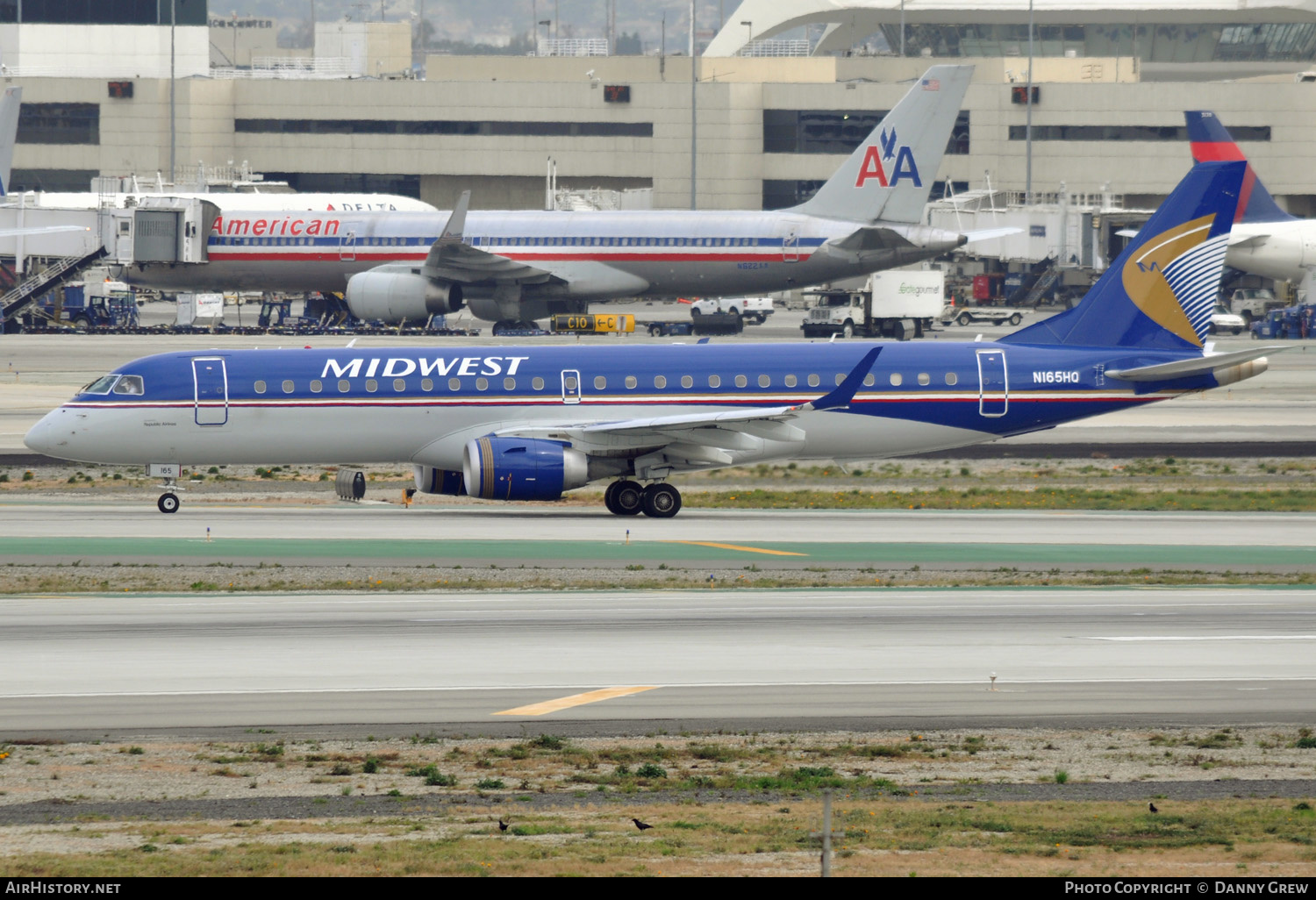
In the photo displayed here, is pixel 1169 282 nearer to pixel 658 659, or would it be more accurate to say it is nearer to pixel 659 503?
pixel 659 503

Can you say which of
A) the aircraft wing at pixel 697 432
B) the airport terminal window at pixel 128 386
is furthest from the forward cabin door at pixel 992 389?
the airport terminal window at pixel 128 386

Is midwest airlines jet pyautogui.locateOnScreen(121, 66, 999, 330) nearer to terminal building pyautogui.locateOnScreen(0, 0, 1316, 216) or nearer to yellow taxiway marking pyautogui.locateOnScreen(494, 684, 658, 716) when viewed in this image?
terminal building pyautogui.locateOnScreen(0, 0, 1316, 216)

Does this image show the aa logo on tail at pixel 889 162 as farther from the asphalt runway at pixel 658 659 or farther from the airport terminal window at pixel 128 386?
the asphalt runway at pixel 658 659

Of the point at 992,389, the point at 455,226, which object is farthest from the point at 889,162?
the point at 992,389

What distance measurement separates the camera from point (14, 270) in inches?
3684

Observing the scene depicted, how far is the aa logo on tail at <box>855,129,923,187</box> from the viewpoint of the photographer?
75.2m

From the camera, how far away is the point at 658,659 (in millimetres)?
22797

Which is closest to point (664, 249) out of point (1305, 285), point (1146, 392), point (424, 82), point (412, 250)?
point (412, 250)

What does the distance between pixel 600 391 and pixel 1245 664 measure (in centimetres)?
1848

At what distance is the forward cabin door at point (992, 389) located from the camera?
3888cm

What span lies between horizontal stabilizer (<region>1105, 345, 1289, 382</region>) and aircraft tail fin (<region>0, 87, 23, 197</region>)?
60775 millimetres

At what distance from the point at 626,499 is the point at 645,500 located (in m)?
0.42

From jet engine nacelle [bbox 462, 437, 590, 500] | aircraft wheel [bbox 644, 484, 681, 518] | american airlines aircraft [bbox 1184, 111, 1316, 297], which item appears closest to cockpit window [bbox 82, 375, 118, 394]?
jet engine nacelle [bbox 462, 437, 590, 500]

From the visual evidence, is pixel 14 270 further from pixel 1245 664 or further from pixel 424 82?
pixel 1245 664
